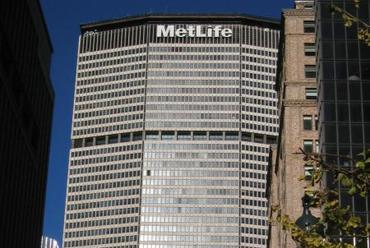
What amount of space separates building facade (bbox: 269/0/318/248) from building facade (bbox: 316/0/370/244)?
29.6ft

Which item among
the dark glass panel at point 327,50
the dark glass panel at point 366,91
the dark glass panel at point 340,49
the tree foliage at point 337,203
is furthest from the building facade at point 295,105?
the tree foliage at point 337,203

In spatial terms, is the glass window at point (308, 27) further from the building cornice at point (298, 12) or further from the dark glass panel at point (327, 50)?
the dark glass panel at point (327, 50)

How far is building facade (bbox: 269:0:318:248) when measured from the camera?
303 feet

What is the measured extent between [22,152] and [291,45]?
46493 mm

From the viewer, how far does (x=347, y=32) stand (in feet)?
284

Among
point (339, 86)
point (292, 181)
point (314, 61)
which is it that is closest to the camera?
point (339, 86)

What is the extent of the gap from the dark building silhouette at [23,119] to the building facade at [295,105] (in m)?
34.3

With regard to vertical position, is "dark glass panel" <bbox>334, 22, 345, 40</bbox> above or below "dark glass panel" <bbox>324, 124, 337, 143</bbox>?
above

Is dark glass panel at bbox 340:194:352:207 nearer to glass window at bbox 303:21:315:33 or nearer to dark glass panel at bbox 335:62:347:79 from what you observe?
dark glass panel at bbox 335:62:347:79

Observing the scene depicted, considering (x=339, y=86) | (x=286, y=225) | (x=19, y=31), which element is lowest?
(x=286, y=225)

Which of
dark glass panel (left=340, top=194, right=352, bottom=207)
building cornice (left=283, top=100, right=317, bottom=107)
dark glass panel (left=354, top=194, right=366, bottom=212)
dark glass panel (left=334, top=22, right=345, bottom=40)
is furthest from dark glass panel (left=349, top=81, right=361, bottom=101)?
building cornice (left=283, top=100, right=317, bottom=107)

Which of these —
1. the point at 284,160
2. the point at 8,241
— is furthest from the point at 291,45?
the point at 8,241

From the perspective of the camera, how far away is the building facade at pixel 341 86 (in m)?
81.8

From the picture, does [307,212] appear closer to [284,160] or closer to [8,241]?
[284,160]
